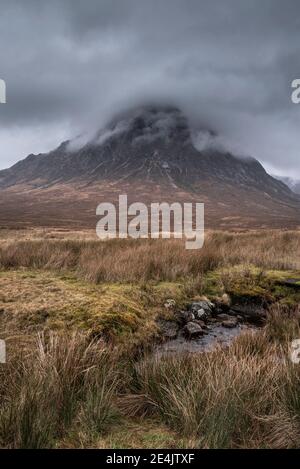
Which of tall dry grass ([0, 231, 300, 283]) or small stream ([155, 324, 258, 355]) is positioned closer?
small stream ([155, 324, 258, 355])

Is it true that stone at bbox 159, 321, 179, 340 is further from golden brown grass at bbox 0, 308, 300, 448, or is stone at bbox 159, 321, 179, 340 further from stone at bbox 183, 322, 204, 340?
golden brown grass at bbox 0, 308, 300, 448

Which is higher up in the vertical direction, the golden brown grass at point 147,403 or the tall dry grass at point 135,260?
the tall dry grass at point 135,260

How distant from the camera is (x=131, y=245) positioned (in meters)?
12.4

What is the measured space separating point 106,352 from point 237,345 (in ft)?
5.26

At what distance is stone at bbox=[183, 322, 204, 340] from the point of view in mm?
5841

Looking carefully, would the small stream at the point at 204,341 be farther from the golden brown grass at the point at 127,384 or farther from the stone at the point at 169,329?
the golden brown grass at the point at 127,384

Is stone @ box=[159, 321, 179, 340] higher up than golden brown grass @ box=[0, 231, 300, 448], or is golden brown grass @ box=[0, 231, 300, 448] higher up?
golden brown grass @ box=[0, 231, 300, 448]

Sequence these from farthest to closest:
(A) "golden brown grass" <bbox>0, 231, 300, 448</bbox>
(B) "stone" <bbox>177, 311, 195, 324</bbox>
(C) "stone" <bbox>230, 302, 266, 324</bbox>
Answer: (C) "stone" <bbox>230, 302, 266, 324</bbox> < (B) "stone" <bbox>177, 311, 195, 324</bbox> < (A) "golden brown grass" <bbox>0, 231, 300, 448</bbox>

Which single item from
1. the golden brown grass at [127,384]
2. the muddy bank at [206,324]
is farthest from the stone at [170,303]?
the golden brown grass at [127,384]

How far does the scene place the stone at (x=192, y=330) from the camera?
5.84m

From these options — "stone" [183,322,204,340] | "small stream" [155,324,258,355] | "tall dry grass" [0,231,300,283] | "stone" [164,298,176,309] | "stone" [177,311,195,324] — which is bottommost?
"small stream" [155,324,258,355]

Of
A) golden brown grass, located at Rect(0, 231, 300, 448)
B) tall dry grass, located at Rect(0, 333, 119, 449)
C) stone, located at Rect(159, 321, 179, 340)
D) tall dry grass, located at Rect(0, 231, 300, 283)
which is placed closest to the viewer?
tall dry grass, located at Rect(0, 333, 119, 449)

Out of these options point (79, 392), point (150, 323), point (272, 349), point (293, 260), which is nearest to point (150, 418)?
point (79, 392)

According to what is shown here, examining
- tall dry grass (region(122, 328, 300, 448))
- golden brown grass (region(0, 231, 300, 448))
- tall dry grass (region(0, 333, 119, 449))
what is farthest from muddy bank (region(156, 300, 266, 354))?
tall dry grass (region(0, 333, 119, 449))
